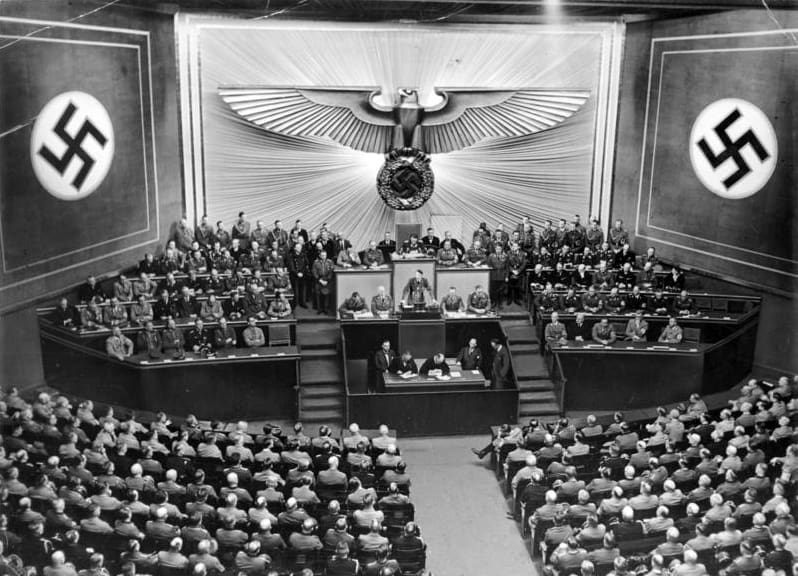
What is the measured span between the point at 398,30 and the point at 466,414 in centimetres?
890

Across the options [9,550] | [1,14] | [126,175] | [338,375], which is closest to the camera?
[9,550]

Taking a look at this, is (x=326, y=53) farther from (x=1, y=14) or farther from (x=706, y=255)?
(x=706, y=255)

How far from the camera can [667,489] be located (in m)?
11.9

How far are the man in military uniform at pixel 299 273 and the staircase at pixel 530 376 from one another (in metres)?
3.97

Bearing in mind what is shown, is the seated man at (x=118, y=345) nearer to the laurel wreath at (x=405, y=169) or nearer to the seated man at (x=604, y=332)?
the laurel wreath at (x=405, y=169)

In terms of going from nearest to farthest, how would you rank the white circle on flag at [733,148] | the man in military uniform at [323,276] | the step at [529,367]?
the step at [529,367] < the white circle on flag at [733,148] < the man in military uniform at [323,276]

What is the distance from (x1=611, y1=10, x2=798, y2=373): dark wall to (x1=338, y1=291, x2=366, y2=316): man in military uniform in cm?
702

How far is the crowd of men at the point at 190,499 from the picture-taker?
10.3m

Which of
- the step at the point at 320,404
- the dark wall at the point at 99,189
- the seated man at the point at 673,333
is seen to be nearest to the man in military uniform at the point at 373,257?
the step at the point at 320,404

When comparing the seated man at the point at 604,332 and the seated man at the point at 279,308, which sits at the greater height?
the seated man at the point at 279,308

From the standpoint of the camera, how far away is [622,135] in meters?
21.5

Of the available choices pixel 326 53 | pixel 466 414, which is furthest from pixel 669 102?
pixel 466 414

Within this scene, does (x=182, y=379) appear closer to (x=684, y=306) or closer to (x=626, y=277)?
(x=626, y=277)

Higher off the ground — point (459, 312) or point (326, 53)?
point (326, 53)
